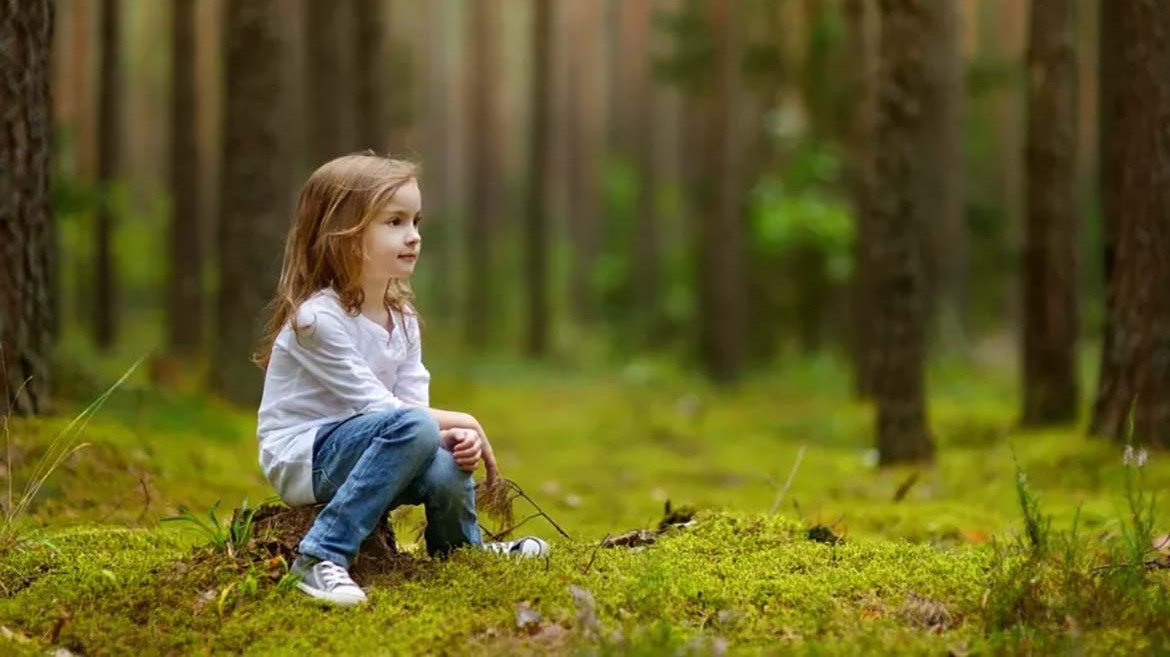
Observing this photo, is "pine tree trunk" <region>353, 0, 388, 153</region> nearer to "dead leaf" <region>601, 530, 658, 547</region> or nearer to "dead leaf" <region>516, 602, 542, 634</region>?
"dead leaf" <region>601, 530, 658, 547</region>

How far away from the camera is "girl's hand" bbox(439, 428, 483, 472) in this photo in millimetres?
4086

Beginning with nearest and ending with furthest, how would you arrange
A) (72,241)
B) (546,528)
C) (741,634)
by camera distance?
1. (741,634)
2. (546,528)
3. (72,241)

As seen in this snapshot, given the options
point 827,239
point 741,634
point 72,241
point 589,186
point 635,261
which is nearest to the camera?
point 741,634

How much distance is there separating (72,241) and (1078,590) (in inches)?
946

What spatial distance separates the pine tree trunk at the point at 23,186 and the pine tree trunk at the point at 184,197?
11.1 metres

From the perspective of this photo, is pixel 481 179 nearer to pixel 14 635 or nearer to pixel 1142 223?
pixel 1142 223

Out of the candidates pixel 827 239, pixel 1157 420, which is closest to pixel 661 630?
pixel 1157 420

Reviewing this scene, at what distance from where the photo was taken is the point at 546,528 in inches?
253

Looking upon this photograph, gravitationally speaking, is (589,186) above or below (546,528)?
below

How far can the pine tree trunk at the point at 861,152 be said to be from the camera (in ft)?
48.5

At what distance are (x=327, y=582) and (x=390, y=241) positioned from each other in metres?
1.10

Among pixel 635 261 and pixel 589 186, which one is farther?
pixel 589 186

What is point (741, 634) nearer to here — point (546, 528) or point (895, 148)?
point (546, 528)

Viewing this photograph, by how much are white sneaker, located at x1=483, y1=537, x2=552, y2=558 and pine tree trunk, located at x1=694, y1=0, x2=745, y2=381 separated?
14872 millimetres
